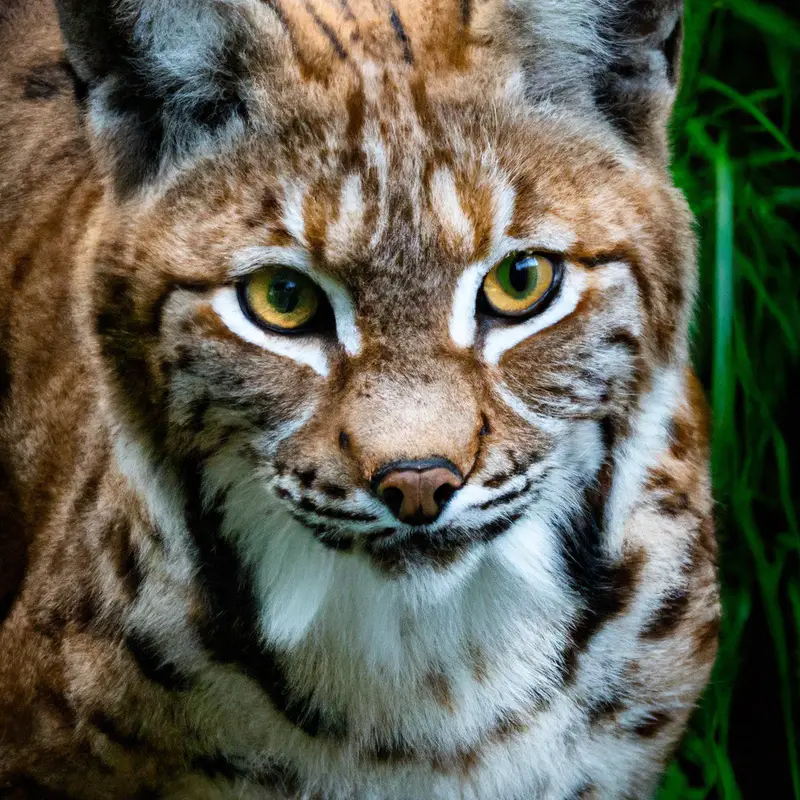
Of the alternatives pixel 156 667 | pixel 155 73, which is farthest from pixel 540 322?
pixel 156 667

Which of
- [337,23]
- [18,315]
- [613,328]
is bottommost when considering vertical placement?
[18,315]

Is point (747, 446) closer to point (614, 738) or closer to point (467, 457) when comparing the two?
point (614, 738)

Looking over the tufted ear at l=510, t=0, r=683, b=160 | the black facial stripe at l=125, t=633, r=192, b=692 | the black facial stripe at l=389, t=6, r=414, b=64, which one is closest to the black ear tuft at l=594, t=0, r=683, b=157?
the tufted ear at l=510, t=0, r=683, b=160

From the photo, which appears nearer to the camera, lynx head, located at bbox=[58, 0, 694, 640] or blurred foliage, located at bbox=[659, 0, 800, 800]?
lynx head, located at bbox=[58, 0, 694, 640]

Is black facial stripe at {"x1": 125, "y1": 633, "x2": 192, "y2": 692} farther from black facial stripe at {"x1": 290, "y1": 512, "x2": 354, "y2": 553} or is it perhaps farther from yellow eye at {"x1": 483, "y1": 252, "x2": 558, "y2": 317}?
yellow eye at {"x1": 483, "y1": 252, "x2": 558, "y2": 317}

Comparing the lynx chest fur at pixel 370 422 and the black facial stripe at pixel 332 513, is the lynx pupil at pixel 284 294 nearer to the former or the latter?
the lynx chest fur at pixel 370 422

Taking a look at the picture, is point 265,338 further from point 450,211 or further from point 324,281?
point 450,211

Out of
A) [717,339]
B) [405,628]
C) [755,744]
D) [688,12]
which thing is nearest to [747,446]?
[717,339]
